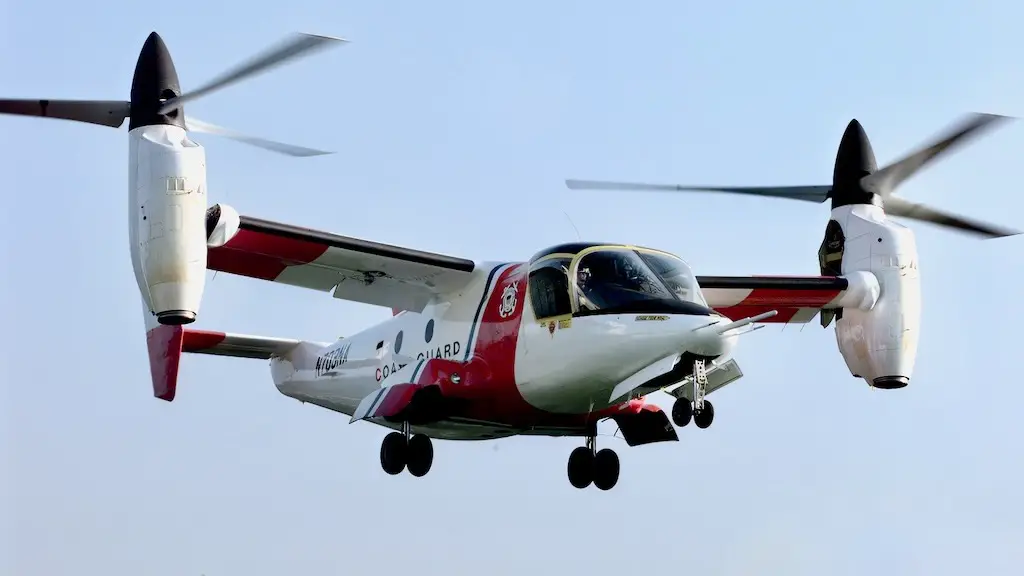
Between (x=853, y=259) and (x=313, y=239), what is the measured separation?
22.6ft

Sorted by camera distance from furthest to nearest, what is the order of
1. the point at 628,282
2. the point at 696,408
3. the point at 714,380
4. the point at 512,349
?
the point at 714,380 < the point at 512,349 < the point at 628,282 < the point at 696,408

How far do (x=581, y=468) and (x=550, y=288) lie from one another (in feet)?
9.02

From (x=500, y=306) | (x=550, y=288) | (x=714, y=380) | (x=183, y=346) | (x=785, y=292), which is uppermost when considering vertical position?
(x=550, y=288)

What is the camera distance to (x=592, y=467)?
17.0 meters

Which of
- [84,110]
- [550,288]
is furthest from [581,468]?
[84,110]

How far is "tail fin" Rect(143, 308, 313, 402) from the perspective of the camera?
55.6ft

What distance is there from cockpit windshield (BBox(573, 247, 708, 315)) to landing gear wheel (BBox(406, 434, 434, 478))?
3039 mm

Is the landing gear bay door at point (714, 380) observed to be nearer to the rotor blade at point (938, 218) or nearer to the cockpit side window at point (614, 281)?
the cockpit side window at point (614, 281)

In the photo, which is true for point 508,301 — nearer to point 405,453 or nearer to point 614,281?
point 614,281

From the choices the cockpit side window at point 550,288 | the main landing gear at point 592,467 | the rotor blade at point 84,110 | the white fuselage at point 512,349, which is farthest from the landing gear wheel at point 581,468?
the rotor blade at point 84,110

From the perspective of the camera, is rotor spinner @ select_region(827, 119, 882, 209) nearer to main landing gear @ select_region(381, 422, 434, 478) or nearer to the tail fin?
main landing gear @ select_region(381, 422, 434, 478)

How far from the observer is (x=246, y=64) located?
1473cm

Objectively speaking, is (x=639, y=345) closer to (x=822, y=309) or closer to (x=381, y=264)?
(x=381, y=264)

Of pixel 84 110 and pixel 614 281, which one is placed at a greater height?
pixel 84 110
